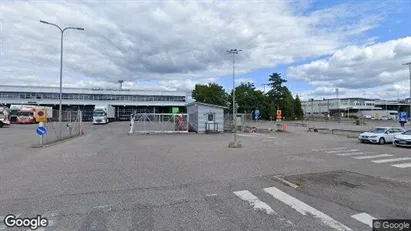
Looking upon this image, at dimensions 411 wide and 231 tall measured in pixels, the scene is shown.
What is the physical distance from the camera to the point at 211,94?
94625 mm

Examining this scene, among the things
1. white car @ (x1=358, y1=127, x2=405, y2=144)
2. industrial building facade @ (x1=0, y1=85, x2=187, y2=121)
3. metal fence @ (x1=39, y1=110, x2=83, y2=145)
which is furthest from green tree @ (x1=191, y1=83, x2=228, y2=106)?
white car @ (x1=358, y1=127, x2=405, y2=144)

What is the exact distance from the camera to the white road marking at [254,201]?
19.9ft

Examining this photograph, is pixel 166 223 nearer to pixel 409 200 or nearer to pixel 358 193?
pixel 358 193

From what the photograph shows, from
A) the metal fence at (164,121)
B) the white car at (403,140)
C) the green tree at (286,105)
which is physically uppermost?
the green tree at (286,105)

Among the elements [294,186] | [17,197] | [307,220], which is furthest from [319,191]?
[17,197]

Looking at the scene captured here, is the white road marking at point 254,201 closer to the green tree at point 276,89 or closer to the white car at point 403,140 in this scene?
the white car at point 403,140

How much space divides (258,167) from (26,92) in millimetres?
90921

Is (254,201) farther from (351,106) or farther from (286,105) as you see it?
(351,106)

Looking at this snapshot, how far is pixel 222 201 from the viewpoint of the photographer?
21.7 feet

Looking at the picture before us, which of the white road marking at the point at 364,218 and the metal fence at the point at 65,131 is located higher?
the metal fence at the point at 65,131

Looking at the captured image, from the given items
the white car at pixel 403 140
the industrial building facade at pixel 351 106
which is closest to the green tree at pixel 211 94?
the industrial building facade at pixel 351 106
